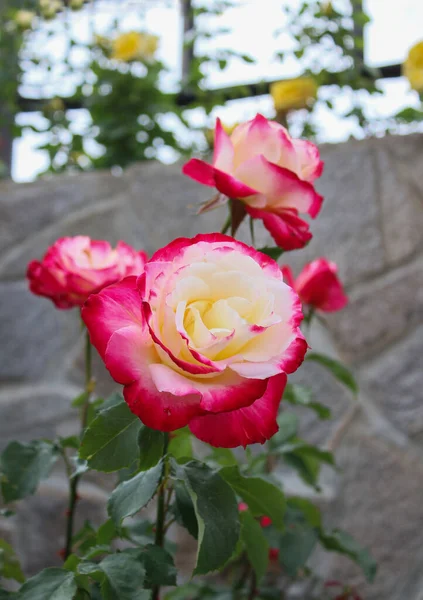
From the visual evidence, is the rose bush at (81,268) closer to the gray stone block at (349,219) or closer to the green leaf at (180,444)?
the green leaf at (180,444)

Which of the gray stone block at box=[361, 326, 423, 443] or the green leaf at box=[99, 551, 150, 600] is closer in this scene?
the green leaf at box=[99, 551, 150, 600]

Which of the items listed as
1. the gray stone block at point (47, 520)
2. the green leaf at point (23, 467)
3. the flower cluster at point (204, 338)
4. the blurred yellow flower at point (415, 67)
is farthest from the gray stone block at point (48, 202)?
the flower cluster at point (204, 338)

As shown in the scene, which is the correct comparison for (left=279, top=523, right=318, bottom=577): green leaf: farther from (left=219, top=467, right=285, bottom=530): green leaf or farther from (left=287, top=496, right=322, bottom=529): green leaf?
(left=219, top=467, right=285, bottom=530): green leaf

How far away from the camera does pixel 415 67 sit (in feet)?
4.48

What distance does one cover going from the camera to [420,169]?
4.47ft

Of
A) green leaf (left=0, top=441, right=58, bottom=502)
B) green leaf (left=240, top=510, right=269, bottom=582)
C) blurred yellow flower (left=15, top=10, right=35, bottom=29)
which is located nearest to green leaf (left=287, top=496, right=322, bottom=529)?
green leaf (left=240, top=510, right=269, bottom=582)

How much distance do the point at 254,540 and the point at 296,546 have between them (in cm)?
25

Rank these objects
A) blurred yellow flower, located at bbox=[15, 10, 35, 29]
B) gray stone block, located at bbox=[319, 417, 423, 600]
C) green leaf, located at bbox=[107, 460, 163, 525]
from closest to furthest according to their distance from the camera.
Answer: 1. green leaf, located at bbox=[107, 460, 163, 525]
2. gray stone block, located at bbox=[319, 417, 423, 600]
3. blurred yellow flower, located at bbox=[15, 10, 35, 29]

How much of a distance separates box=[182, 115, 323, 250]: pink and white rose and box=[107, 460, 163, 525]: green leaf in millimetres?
204

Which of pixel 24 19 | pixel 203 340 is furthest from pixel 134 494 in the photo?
pixel 24 19

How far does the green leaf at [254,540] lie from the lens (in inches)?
22.9

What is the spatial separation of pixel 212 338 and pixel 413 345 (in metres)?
1.04

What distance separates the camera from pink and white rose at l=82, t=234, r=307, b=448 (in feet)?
1.16

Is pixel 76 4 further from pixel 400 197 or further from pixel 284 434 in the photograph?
pixel 284 434
